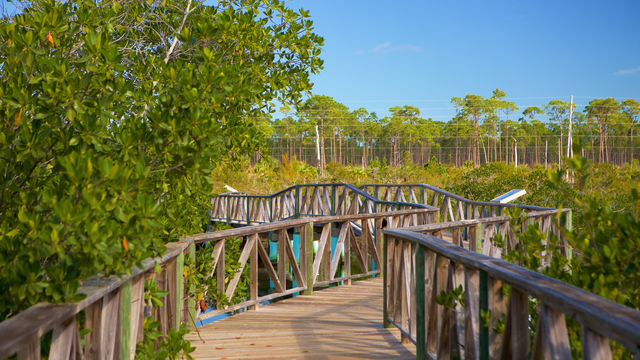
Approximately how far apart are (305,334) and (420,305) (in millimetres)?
1209

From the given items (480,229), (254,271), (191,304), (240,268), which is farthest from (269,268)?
(480,229)

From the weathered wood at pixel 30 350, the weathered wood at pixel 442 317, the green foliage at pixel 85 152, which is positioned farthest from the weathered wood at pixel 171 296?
the weathered wood at pixel 442 317

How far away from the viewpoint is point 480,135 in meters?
68.9

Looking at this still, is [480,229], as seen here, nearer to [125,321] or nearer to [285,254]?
[285,254]

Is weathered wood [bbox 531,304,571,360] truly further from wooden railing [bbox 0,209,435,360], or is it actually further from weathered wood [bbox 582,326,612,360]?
wooden railing [bbox 0,209,435,360]

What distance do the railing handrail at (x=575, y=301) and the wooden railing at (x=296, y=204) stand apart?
25.4ft

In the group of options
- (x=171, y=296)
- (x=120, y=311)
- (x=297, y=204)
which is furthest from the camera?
(x=297, y=204)

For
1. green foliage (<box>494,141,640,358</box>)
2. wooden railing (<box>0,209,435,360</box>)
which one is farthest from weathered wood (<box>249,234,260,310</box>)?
green foliage (<box>494,141,640,358</box>)

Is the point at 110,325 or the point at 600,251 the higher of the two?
the point at 600,251

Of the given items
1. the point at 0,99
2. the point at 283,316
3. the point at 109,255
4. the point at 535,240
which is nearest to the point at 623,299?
the point at 535,240

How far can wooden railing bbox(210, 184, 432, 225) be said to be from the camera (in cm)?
1195

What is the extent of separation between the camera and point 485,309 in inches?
80.2

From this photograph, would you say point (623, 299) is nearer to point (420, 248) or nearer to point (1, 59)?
point (420, 248)

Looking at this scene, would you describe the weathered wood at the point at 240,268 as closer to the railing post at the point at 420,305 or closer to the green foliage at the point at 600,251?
the railing post at the point at 420,305
